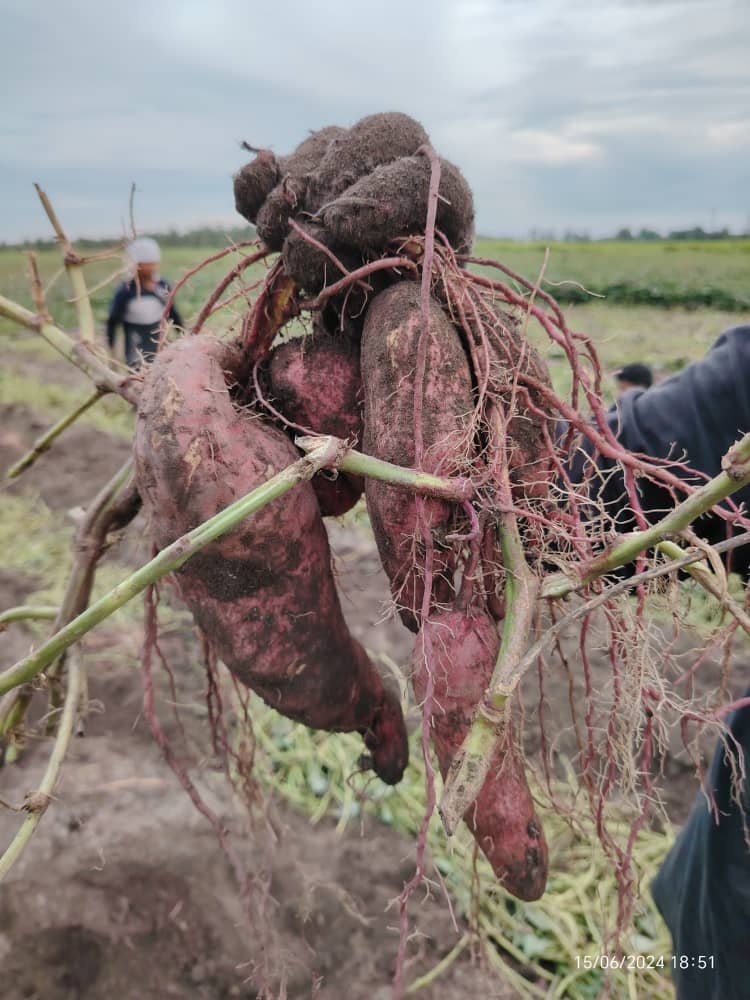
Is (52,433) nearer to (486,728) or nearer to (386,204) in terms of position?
(386,204)

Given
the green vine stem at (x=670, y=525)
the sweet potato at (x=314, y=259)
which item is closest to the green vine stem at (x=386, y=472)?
the green vine stem at (x=670, y=525)

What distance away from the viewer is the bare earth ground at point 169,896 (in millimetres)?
1441

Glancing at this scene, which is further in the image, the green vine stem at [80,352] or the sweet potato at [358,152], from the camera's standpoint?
the green vine stem at [80,352]

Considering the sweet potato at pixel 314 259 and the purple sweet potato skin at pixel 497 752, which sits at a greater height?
the sweet potato at pixel 314 259

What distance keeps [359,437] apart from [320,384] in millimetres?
93

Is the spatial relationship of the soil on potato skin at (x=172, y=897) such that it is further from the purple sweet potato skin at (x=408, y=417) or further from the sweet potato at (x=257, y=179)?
the sweet potato at (x=257, y=179)

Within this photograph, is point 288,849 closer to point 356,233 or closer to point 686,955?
point 686,955

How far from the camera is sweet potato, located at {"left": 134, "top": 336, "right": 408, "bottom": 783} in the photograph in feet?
2.77

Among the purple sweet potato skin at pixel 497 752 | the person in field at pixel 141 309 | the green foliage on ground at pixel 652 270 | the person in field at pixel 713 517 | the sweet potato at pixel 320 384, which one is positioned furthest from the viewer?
the green foliage on ground at pixel 652 270

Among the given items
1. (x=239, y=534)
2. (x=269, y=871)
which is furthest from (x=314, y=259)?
(x=269, y=871)

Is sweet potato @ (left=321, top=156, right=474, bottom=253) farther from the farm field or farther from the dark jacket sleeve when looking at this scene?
the dark jacket sleeve

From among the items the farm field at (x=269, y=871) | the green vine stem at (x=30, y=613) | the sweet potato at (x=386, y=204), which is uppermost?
→ the sweet potato at (x=386, y=204)

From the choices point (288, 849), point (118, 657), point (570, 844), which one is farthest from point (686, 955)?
point (118, 657)

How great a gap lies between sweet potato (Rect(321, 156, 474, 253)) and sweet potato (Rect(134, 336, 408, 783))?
0.25 m
